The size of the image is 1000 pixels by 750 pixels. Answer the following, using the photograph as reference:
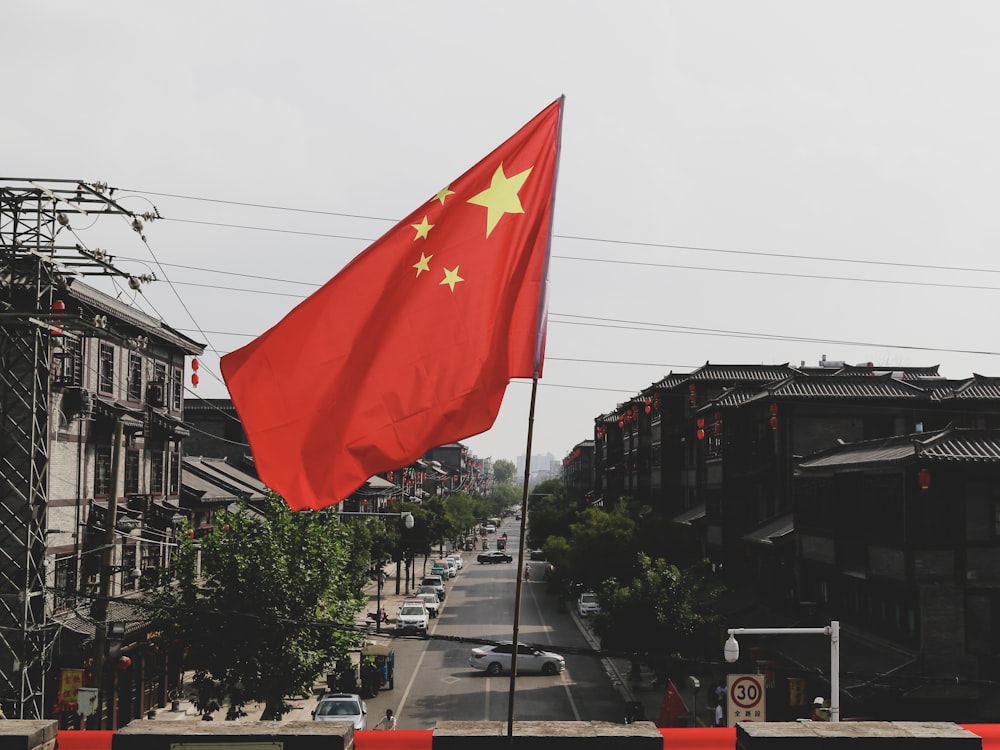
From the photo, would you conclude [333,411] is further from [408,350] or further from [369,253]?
[369,253]

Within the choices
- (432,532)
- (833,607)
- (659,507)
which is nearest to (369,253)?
(833,607)

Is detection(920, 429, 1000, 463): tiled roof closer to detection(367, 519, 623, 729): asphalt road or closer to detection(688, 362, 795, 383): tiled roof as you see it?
detection(367, 519, 623, 729): asphalt road

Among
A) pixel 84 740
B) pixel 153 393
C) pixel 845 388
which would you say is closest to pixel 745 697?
pixel 845 388

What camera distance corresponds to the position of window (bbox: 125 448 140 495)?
38.1 metres

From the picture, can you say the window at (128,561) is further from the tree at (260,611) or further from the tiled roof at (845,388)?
the tiled roof at (845,388)

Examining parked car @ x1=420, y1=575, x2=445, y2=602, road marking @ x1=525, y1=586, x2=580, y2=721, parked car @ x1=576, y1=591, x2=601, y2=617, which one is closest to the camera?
road marking @ x1=525, y1=586, x2=580, y2=721

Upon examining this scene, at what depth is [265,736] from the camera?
25.4ft

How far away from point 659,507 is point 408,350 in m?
55.9

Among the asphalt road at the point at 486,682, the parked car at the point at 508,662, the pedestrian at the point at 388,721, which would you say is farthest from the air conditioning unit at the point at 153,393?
the parked car at the point at 508,662

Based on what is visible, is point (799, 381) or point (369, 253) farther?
point (799, 381)

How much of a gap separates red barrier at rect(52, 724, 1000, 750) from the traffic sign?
60.5 ft

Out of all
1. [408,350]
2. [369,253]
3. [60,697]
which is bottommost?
[60,697]

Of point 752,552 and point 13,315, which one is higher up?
point 13,315

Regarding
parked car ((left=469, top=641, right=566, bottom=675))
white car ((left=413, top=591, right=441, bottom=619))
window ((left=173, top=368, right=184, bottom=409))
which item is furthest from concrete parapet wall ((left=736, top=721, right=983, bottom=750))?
white car ((left=413, top=591, right=441, bottom=619))
